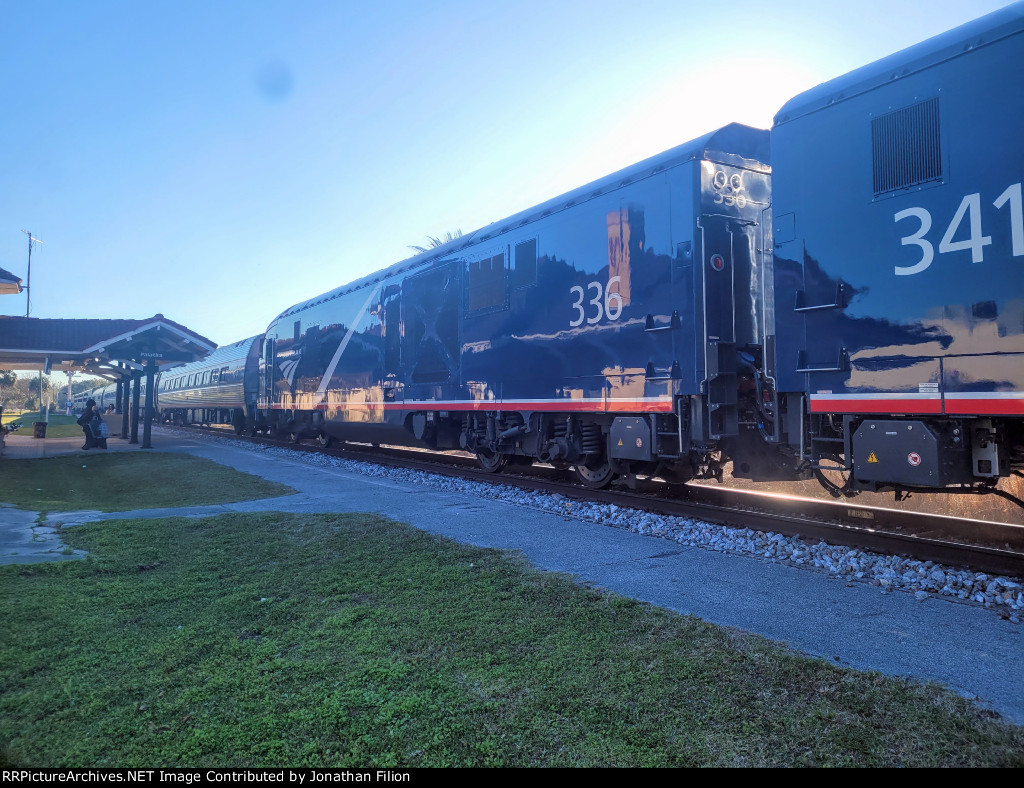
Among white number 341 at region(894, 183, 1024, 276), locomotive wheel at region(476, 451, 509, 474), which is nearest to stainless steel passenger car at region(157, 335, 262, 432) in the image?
locomotive wheel at region(476, 451, 509, 474)

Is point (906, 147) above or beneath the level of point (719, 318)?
above

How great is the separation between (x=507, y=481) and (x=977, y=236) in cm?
673

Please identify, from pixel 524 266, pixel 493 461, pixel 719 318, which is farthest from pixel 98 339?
pixel 719 318

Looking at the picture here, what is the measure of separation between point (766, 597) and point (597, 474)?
477 centimetres

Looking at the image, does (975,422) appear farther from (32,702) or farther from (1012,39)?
(32,702)

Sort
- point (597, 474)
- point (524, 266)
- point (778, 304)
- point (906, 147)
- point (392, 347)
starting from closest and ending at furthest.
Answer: point (906, 147)
point (778, 304)
point (597, 474)
point (524, 266)
point (392, 347)

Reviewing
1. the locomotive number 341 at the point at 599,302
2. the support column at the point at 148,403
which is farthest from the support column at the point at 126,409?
the locomotive number 341 at the point at 599,302

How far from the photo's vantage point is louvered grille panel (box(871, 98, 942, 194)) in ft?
16.5

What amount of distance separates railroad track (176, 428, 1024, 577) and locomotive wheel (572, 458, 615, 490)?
178 millimetres

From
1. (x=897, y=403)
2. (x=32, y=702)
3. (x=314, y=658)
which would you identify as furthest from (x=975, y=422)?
(x=32, y=702)

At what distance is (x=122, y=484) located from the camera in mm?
10734

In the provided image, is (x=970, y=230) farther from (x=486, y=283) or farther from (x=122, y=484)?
(x=122, y=484)

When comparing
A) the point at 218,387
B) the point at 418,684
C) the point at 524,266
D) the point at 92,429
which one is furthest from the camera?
the point at 218,387

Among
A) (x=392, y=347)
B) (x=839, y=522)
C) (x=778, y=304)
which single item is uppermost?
(x=392, y=347)
